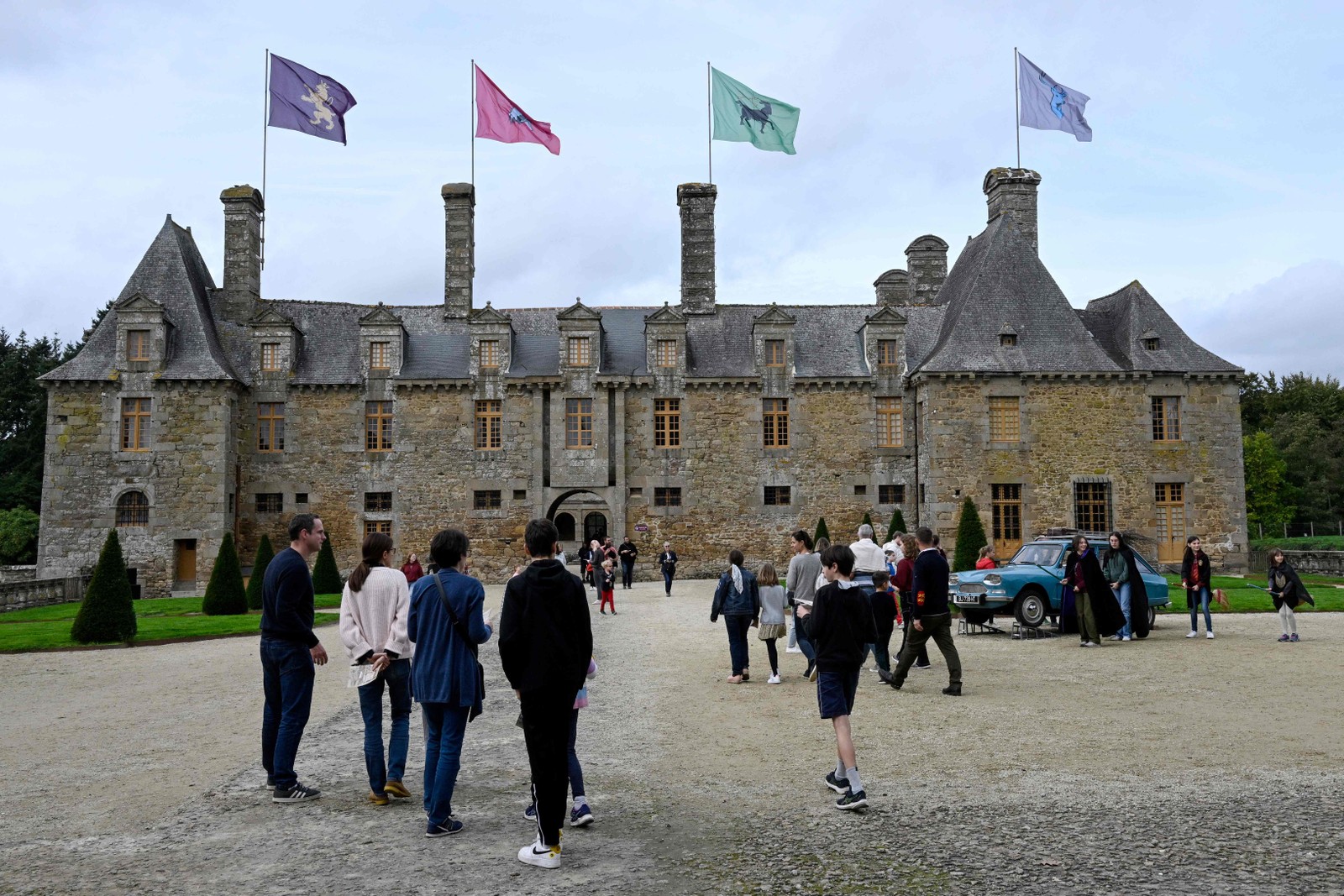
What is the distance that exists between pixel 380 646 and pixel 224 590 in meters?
19.0

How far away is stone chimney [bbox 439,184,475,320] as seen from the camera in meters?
34.3

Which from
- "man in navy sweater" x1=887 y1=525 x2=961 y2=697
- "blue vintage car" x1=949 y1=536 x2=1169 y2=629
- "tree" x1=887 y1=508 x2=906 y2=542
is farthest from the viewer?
"tree" x1=887 y1=508 x2=906 y2=542

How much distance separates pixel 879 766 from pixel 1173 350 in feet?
93.4

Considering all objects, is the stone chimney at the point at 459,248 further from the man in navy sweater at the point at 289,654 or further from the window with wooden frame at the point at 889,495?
the man in navy sweater at the point at 289,654

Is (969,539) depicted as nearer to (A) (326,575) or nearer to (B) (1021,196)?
(B) (1021,196)

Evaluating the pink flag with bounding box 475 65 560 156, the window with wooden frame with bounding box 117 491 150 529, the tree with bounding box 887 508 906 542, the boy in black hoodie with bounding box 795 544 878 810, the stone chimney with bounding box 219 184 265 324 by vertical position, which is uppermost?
the pink flag with bounding box 475 65 560 156

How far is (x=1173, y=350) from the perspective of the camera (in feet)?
103

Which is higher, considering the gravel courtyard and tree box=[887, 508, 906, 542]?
tree box=[887, 508, 906, 542]

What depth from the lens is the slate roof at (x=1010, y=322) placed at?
100 ft

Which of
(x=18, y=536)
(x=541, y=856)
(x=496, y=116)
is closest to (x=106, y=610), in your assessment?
(x=541, y=856)

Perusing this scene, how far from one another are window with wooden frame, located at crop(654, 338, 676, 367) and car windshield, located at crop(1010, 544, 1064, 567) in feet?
55.6

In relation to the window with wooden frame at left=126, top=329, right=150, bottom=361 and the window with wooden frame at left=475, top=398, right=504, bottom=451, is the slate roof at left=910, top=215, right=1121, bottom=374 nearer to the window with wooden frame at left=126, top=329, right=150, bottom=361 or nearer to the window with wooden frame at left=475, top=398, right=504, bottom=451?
the window with wooden frame at left=475, top=398, right=504, bottom=451

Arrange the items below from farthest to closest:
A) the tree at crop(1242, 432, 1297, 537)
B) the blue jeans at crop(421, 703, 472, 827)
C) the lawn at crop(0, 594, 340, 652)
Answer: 1. the tree at crop(1242, 432, 1297, 537)
2. the lawn at crop(0, 594, 340, 652)
3. the blue jeans at crop(421, 703, 472, 827)

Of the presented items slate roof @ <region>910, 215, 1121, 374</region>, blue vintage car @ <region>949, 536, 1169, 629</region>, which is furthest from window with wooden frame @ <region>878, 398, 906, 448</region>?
blue vintage car @ <region>949, 536, 1169, 629</region>
